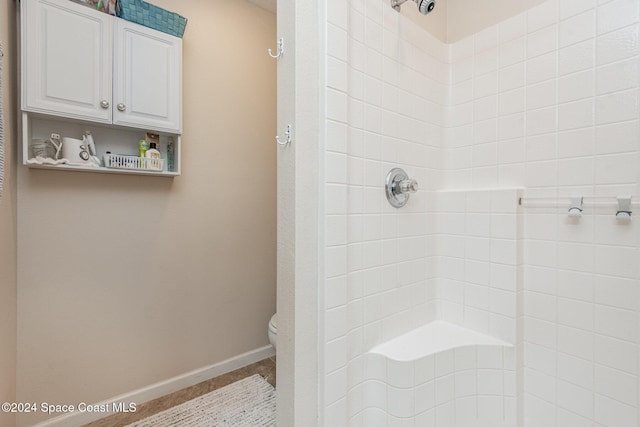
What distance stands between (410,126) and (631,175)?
2.67ft

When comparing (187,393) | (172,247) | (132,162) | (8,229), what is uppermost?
(132,162)

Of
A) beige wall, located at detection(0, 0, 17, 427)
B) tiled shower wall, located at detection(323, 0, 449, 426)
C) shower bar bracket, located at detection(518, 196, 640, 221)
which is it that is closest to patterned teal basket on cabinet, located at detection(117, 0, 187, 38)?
beige wall, located at detection(0, 0, 17, 427)

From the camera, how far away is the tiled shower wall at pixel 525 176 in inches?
41.7

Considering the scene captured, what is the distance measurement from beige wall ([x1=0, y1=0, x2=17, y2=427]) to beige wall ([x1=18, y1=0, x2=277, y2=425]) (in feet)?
0.20

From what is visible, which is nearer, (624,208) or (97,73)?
(624,208)

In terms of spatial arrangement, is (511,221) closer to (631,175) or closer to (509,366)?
(631,175)

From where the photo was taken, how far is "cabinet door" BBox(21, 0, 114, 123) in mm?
1319

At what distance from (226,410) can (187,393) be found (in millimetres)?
336

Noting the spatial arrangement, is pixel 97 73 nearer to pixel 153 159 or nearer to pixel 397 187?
pixel 153 159

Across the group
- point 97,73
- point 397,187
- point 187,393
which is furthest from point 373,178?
point 187,393

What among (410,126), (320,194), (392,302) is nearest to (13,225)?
(320,194)

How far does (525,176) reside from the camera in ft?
4.28

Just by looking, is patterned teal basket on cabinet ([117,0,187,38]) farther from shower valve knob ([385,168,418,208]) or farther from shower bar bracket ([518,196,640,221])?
shower bar bracket ([518,196,640,221])

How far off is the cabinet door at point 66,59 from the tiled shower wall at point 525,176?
1242mm
